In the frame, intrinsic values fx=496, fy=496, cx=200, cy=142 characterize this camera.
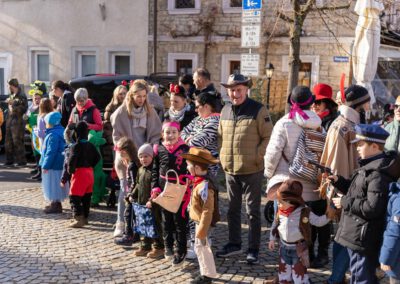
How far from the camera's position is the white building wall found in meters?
18.4

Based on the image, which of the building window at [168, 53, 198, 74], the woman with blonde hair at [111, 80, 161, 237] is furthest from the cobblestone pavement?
the building window at [168, 53, 198, 74]

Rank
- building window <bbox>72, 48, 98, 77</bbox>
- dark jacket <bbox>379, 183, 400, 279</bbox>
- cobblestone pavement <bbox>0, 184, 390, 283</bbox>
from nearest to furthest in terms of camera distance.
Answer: dark jacket <bbox>379, 183, 400, 279</bbox>, cobblestone pavement <bbox>0, 184, 390, 283</bbox>, building window <bbox>72, 48, 98, 77</bbox>

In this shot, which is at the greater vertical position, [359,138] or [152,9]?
[152,9]

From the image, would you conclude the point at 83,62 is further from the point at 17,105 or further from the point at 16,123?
the point at 16,123

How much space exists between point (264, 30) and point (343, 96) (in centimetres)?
1195

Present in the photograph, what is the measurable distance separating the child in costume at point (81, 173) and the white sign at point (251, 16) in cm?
330

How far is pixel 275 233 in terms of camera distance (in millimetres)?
4441

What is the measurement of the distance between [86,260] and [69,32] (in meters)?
15.5

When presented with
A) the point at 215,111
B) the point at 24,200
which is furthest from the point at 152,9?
the point at 215,111

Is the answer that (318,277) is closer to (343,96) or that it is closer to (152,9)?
(343,96)

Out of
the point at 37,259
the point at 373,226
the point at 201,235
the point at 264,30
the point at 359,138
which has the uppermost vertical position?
the point at 264,30

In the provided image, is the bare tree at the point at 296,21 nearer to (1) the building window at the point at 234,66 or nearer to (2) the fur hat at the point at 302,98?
(2) the fur hat at the point at 302,98

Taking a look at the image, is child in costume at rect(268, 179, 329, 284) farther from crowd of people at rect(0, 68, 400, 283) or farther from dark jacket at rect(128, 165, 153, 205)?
dark jacket at rect(128, 165, 153, 205)

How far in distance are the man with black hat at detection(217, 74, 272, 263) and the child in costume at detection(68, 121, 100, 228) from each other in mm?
2134
